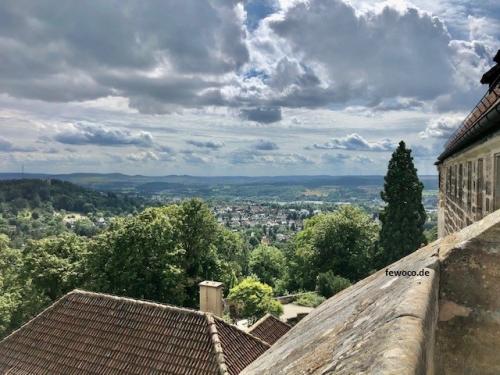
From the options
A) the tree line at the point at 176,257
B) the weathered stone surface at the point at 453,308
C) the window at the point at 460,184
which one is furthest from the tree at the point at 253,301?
the weathered stone surface at the point at 453,308

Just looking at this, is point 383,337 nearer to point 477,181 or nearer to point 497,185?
point 497,185

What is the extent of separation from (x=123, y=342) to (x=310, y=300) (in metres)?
24.5

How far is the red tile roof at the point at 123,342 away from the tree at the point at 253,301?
15.9 meters

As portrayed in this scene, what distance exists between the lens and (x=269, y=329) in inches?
621

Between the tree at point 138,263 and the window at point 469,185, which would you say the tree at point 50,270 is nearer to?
the tree at point 138,263

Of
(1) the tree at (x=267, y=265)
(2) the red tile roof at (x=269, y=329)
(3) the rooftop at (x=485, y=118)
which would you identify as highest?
(3) the rooftop at (x=485, y=118)

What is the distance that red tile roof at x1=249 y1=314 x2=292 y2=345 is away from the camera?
1528cm

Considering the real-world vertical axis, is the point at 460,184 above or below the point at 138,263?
above

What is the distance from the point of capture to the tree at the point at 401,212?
114ft

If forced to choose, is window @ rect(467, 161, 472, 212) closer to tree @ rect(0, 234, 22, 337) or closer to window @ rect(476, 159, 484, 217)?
window @ rect(476, 159, 484, 217)

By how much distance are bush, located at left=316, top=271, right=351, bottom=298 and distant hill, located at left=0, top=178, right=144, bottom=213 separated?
150790 mm

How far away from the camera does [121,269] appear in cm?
2383

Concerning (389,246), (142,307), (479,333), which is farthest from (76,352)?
(389,246)

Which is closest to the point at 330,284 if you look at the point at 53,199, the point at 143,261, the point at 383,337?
the point at 143,261
